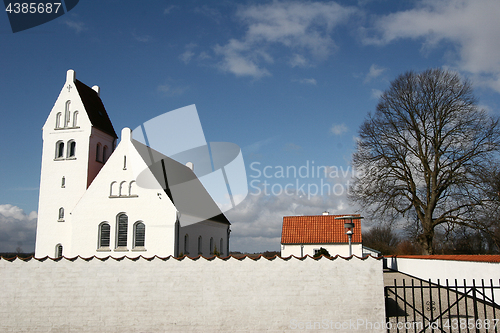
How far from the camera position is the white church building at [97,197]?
2284 cm

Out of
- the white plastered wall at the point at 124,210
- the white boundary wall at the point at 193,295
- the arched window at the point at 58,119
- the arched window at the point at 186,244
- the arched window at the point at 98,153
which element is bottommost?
the white boundary wall at the point at 193,295

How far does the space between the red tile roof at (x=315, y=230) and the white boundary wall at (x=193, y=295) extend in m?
24.6

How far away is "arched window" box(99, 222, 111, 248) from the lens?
23.1 metres

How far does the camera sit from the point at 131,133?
79.0 feet

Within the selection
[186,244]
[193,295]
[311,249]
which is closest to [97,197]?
[186,244]

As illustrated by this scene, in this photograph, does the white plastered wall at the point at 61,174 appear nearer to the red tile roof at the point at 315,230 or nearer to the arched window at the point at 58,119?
the arched window at the point at 58,119

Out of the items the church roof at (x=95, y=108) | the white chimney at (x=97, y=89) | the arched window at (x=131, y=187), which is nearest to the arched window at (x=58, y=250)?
the arched window at (x=131, y=187)

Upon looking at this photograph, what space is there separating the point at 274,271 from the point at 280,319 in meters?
1.40

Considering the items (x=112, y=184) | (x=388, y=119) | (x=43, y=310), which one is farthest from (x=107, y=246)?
(x=388, y=119)

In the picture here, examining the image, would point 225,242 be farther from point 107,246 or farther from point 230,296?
point 230,296

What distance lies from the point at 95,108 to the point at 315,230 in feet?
72.9

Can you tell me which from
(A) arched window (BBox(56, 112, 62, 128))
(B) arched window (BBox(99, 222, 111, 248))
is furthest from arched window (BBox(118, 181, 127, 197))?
(A) arched window (BBox(56, 112, 62, 128))

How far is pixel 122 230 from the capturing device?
76.2 ft

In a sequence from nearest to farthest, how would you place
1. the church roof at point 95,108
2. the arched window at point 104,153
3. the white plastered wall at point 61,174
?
the white plastered wall at point 61,174 < the church roof at point 95,108 < the arched window at point 104,153
